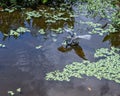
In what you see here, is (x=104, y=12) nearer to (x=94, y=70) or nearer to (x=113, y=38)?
(x=113, y=38)

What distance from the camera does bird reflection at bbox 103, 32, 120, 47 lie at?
378 inches

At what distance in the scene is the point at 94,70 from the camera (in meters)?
7.84

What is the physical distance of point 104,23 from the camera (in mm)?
10945

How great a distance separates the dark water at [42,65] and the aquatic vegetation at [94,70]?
0.54 feet

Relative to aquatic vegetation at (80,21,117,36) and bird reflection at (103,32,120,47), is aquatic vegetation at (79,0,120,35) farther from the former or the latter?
bird reflection at (103,32,120,47)

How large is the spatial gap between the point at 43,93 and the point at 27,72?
1.03 meters

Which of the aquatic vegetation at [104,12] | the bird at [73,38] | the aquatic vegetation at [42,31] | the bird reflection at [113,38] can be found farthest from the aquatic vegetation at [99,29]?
the aquatic vegetation at [42,31]

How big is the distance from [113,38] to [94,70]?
8.11ft

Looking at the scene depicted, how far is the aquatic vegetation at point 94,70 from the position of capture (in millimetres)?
7543

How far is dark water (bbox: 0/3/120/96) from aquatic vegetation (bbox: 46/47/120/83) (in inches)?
6.5

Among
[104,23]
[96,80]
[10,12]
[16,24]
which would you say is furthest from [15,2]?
[96,80]

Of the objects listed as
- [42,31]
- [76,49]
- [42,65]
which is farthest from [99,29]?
[42,65]

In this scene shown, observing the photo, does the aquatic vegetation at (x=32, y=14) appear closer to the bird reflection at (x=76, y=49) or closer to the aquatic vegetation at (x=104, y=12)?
the aquatic vegetation at (x=104, y=12)

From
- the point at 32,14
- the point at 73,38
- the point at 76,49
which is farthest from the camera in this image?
the point at 32,14
